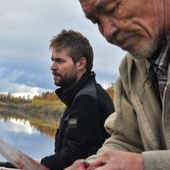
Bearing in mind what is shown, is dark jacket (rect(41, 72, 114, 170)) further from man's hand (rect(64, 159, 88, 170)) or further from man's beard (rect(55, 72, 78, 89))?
man's hand (rect(64, 159, 88, 170))

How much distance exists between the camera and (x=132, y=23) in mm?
1898

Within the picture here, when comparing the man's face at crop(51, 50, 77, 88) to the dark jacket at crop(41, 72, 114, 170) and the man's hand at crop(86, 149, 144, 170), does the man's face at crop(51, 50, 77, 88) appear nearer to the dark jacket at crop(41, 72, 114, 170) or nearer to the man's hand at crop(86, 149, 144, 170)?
the dark jacket at crop(41, 72, 114, 170)

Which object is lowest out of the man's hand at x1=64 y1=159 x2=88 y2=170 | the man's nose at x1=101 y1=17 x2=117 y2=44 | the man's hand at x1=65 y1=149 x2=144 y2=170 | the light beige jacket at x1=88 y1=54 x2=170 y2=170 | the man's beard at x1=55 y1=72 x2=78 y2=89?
the man's hand at x1=64 y1=159 x2=88 y2=170

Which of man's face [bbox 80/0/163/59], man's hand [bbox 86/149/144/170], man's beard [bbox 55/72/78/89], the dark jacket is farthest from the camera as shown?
man's beard [bbox 55/72/78/89]

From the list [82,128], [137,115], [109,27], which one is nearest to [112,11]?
[109,27]

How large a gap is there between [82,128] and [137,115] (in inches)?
61.1

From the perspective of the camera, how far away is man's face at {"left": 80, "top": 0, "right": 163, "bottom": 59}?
1.88 m

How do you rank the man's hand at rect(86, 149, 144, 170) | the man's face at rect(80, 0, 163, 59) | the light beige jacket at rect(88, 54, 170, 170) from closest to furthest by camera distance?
the man's hand at rect(86, 149, 144, 170), the man's face at rect(80, 0, 163, 59), the light beige jacket at rect(88, 54, 170, 170)

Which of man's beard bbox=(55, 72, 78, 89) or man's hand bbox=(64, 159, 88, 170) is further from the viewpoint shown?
man's beard bbox=(55, 72, 78, 89)

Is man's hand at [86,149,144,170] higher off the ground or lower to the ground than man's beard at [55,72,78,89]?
lower

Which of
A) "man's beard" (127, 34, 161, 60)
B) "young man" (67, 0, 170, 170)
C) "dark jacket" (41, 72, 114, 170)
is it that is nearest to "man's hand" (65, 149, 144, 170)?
"young man" (67, 0, 170, 170)

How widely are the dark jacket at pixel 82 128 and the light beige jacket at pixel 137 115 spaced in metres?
1.29

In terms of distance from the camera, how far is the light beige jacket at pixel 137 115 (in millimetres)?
2020

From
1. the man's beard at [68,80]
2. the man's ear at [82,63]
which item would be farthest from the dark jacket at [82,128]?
the man's ear at [82,63]
